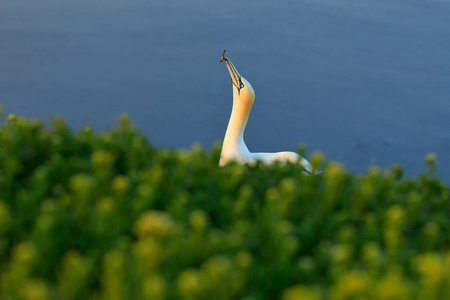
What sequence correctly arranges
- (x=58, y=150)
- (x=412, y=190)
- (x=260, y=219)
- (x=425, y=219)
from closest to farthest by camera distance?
(x=260, y=219) < (x=425, y=219) < (x=58, y=150) < (x=412, y=190)

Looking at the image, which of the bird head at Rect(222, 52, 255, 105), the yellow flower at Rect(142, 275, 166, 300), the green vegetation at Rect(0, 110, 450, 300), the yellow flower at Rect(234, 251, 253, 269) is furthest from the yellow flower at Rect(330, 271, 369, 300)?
the bird head at Rect(222, 52, 255, 105)

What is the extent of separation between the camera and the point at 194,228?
1.70 metres

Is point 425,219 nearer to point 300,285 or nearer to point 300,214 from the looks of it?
point 300,214

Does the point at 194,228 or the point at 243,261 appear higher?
the point at 194,228

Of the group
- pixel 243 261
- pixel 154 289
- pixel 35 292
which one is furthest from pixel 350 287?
pixel 35 292

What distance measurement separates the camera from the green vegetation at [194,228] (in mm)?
1485

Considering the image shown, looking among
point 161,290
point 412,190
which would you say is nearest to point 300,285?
point 161,290

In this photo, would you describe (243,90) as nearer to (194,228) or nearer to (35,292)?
(194,228)

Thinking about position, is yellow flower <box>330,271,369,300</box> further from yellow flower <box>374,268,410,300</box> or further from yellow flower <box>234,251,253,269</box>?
yellow flower <box>234,251,253,269</box>

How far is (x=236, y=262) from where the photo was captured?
1634 mm

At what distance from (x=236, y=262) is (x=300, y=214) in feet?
1.60

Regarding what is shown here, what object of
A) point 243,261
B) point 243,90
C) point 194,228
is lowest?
point 243,261

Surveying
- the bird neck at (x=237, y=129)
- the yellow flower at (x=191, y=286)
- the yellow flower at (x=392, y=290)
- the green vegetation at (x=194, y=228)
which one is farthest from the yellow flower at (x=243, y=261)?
the bird neck at (x=237, y=129)

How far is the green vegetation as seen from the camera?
4.87 ft
